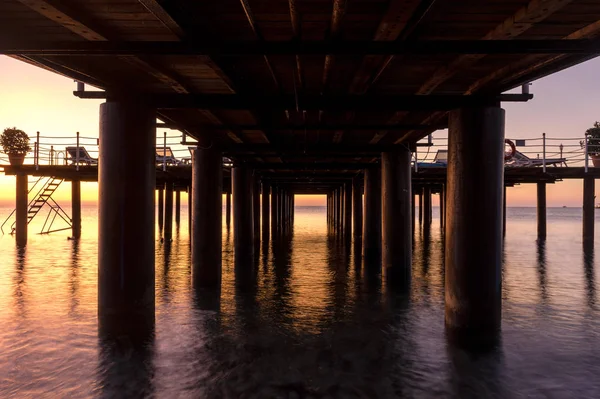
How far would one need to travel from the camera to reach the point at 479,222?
701cm

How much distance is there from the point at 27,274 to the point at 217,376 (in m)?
11.7

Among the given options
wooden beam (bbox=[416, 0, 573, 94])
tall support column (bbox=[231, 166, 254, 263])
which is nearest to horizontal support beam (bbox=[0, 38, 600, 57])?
wooden beam (bbox=[416, 0, 573, 94])

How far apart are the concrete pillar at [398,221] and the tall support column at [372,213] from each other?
5.75 metres

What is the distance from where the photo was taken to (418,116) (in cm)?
937

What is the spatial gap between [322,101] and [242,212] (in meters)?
11.2

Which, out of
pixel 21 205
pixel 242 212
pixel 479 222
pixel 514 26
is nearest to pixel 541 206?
pixel 242 212

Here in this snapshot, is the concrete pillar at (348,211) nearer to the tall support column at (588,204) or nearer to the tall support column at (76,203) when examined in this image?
the tall support column at (588,204)

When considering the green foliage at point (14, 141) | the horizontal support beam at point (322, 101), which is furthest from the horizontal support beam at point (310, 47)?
the green foliage at point (14, 141)

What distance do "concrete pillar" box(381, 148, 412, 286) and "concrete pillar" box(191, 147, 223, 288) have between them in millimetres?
4747

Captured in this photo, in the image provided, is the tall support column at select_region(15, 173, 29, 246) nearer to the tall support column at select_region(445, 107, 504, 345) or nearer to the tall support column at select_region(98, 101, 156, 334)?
the tall support column at select_region(98, 101, 156, 334)

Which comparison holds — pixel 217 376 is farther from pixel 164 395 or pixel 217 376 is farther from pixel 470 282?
pixel 470 282

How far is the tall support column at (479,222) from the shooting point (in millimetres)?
6996

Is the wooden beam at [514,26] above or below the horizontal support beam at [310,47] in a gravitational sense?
above

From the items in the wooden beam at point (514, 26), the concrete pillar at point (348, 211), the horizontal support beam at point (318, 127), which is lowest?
the concrete pillar at point (348, 211)
